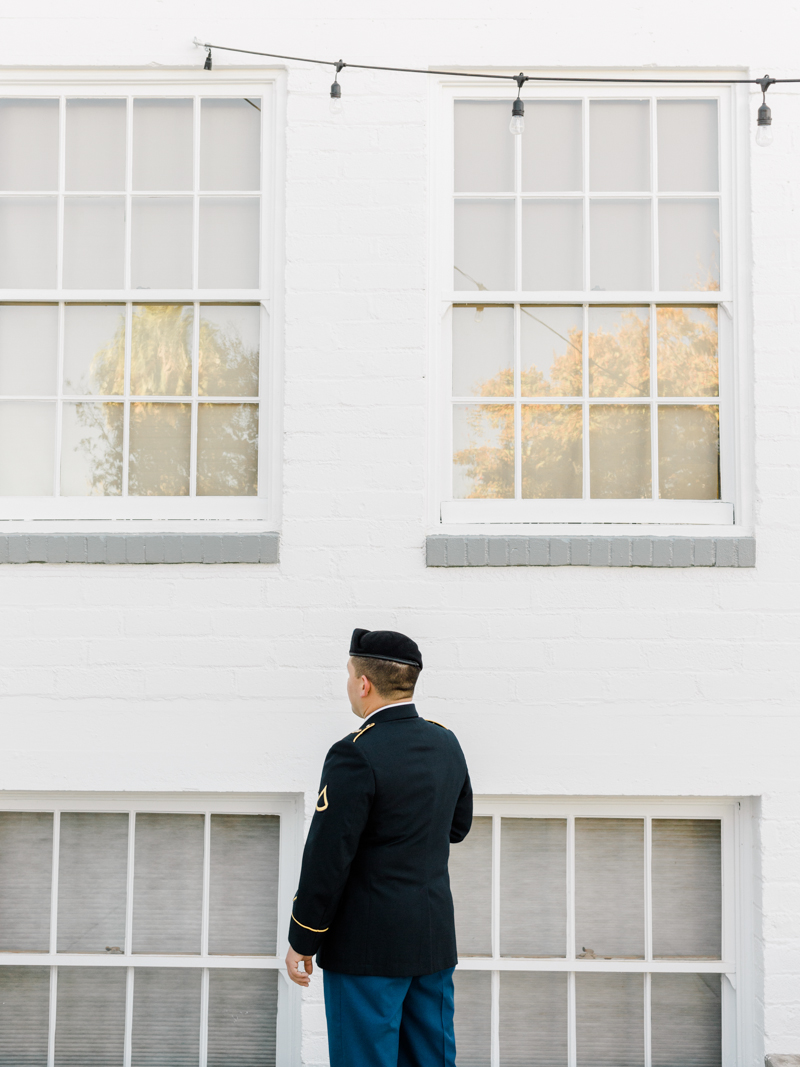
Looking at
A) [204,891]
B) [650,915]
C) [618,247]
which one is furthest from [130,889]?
[618,247]

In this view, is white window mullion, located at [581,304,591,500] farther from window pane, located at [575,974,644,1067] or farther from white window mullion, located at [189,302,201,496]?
window pane, located at [575,974,644,1067]

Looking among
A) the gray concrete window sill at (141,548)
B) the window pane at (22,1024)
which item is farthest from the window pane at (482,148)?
the window pane at (22,1024)

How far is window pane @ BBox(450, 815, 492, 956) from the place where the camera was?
11.8 ft

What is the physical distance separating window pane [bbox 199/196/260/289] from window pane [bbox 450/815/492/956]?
252 centimetres

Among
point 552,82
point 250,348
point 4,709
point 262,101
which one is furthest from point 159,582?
Answer: point 552,82

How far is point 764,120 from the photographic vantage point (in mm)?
3357

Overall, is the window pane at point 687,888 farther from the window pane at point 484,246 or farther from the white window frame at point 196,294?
the window pane at point 484,246

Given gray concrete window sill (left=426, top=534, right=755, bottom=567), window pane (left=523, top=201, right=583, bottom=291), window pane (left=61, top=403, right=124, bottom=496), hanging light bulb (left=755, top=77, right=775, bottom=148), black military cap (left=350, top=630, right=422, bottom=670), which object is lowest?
black military cap (left=350, top=630, right=422, bottom=670)

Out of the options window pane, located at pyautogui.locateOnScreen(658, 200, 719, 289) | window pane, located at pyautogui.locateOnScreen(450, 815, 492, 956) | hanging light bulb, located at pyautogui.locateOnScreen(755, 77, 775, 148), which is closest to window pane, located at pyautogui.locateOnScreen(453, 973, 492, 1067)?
window pane, located at pyautogui.locateOnScreen(450, 815, 492, 956)

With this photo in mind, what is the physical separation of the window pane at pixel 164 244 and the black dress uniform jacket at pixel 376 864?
219cm

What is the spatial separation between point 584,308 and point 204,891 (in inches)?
115

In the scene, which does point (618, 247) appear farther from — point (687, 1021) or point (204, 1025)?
point (204, 1025)

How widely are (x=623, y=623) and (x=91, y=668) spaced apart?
7.06ft

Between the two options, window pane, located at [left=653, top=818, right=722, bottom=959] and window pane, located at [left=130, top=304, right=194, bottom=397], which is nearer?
window pane, located at [left=653, top=818, right=722, bottom=959]
